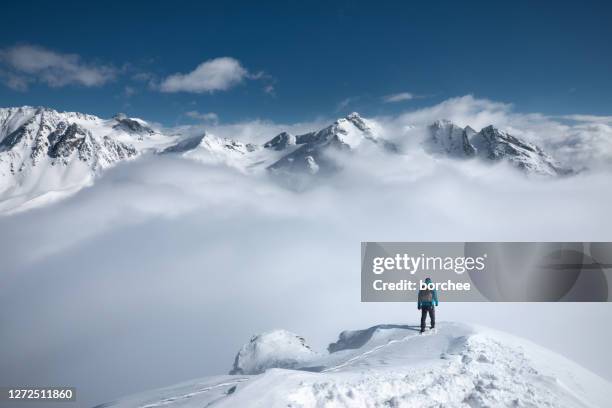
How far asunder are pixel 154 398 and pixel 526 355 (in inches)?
475

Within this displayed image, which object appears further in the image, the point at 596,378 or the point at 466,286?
the point at 466,286

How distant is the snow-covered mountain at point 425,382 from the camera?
9.73 metres

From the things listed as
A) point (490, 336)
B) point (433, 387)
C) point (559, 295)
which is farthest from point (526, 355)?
point (559, 295)

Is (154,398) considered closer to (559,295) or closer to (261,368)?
(261,368)

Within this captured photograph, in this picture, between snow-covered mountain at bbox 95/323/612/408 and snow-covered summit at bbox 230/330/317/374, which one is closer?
snow-covered mountain at bbox 95/323/612/408

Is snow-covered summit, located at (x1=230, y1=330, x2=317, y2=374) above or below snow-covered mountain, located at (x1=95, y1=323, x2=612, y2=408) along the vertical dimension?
below

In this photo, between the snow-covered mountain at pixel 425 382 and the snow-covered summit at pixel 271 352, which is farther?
the snow-covered summit at pixel 271 352

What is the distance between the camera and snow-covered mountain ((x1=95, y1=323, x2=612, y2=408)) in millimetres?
9734

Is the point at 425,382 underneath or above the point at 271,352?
above

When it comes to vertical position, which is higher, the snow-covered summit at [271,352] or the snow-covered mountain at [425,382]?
the snow-covered mountain at [425,382]

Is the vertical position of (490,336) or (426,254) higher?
(426,254)

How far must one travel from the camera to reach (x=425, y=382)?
10523mm

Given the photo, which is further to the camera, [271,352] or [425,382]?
[271,352]

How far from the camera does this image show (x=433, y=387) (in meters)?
10.3
